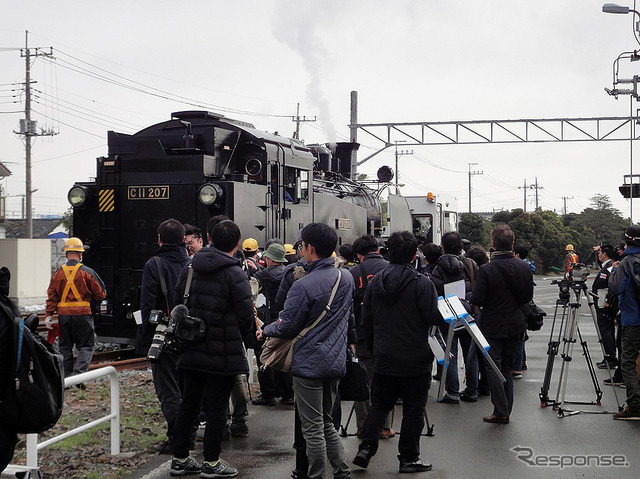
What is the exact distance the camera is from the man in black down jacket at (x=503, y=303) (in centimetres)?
834

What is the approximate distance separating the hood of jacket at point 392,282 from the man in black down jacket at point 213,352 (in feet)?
3.71

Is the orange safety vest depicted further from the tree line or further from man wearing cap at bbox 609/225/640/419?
the tree line

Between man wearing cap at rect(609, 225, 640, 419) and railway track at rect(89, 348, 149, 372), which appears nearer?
man wearing cap at rect(609, 225, 640, 419)

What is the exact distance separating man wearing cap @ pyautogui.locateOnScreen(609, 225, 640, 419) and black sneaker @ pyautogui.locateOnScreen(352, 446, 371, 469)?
3.32 meters

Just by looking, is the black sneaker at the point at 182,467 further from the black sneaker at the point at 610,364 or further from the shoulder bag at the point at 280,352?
the black sneaker at the point at 610,364

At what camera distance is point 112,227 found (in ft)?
39.8

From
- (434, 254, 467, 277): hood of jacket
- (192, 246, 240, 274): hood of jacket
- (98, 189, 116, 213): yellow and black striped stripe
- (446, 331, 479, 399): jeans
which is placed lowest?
(446, 331, 479, 399): jeans

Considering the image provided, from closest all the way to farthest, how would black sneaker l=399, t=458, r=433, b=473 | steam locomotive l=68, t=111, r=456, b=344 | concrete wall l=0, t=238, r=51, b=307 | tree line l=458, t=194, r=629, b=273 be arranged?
black sneaker l=399, t=458, r=433, b=473
steam locomotive l=68, t=111, r=456, b=344
concrete wall l=0, t=238, r=51, b=307
tree line l=458, t=194, r=629, b=273

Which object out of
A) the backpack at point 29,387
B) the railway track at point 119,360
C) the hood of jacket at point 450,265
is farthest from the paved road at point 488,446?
the railway track at point 119,360

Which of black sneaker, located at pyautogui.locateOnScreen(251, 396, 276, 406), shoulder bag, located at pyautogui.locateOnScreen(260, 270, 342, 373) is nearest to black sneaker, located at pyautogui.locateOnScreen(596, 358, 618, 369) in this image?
black sneaker, located at pyautogui.locateOnScreen(251, 396, 276, 406)

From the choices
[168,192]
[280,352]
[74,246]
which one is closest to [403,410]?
[280,352]

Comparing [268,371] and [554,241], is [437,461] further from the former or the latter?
[554,241]

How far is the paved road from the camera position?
6.49m

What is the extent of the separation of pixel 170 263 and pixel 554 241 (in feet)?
155
